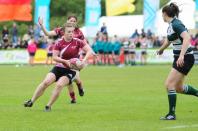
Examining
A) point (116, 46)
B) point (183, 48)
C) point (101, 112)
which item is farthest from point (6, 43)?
point (183, 48)

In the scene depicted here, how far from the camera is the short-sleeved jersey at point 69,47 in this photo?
1504 centimetres

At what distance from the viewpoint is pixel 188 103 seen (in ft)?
54.4

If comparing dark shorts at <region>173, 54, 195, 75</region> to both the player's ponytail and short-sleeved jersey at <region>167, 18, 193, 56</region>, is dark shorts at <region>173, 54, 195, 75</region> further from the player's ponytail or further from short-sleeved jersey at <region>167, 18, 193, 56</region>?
the player's ponytail

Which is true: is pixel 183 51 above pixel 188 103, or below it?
above

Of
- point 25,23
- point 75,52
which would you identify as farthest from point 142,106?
point 25,23

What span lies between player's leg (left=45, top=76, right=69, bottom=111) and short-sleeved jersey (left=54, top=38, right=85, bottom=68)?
0.76m

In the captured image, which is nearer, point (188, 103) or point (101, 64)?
point (188, 103)

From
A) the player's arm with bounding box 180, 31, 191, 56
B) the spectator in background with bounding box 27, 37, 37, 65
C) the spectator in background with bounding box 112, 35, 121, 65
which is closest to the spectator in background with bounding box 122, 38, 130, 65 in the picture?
the spectator in background with bounding box 112, 35, 121, 65

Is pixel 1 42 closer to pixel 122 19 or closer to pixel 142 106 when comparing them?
pixel 122 19

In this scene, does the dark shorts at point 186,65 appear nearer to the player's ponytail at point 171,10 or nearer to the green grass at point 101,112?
the player's ponytail at point 171,10

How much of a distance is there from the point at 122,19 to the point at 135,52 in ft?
45.9

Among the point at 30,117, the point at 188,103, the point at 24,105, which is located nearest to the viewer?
the point at 30,117

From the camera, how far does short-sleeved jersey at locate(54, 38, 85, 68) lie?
15.0m

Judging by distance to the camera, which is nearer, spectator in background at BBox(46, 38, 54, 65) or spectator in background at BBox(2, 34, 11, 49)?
spectator in background at BBox(46, 38, 54, 65)
